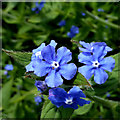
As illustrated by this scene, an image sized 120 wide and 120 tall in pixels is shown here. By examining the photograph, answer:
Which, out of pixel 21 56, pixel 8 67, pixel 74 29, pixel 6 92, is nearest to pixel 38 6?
A: pixel 74 29

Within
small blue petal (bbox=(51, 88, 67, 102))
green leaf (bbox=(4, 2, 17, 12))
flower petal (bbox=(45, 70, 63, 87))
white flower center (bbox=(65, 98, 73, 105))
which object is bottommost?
white flower center (bbox=(65, 98, 73, 105))

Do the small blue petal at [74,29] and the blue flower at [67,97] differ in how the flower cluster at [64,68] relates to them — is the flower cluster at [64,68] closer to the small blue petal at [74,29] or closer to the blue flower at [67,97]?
the blue flower at [67,97]

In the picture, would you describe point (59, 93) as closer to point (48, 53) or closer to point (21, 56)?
point (48, 53)

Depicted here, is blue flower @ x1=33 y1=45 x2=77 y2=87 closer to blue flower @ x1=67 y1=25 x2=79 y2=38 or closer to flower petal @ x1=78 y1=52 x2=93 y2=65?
flower petal @ x1=78 y1=52 x2=93 y2=65

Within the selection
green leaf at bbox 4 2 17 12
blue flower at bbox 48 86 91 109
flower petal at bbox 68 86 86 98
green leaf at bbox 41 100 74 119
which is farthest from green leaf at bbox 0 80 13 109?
flower petal at bbox 68 86 86 98

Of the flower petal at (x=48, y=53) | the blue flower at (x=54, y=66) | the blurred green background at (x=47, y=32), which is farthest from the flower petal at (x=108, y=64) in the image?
the blurred green background at (x=47, y=32)

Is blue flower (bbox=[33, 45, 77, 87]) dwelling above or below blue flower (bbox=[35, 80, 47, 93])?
above

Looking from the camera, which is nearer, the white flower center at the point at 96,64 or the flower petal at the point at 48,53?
the flower petal at the point at 48,53

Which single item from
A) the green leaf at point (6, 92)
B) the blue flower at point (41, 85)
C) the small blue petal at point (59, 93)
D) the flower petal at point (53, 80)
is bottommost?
the green leaf at point (6, 92)
